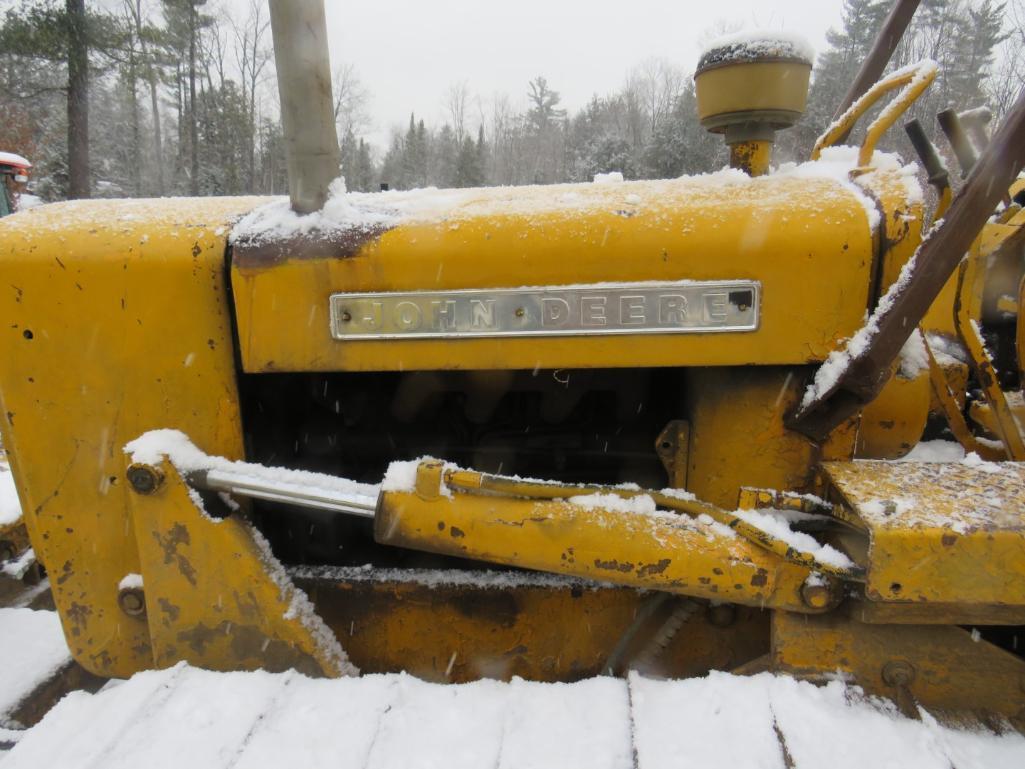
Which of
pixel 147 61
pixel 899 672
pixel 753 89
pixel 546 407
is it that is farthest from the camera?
pixel 147 61

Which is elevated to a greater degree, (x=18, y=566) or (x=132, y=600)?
(x=132, y=600)

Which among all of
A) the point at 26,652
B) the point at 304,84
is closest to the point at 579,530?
the point at 304,84

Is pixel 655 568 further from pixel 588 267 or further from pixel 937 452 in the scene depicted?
pixel 937 452

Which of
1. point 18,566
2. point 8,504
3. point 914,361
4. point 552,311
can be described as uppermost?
point 552,311

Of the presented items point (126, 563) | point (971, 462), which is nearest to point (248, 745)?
point (126, 563)

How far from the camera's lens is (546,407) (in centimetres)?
198

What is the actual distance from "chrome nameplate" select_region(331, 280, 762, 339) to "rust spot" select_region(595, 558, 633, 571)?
1.61ft

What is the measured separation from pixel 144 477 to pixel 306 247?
0.64 m

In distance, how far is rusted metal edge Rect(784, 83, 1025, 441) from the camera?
137 cm

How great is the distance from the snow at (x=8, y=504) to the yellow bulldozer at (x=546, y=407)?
1085 mm

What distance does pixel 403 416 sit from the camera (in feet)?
6.72

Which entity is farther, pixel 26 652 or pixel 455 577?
pixel 26 652

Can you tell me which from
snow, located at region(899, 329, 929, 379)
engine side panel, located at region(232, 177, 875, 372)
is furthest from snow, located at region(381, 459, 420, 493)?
snow, located at region(899, 329, 929, 379)

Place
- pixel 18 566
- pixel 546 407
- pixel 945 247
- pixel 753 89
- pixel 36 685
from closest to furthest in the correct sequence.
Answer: pixel 945 247 < pixel 753 89 < pixel 546 407 < pixel 36 685 < pixel 18 566
